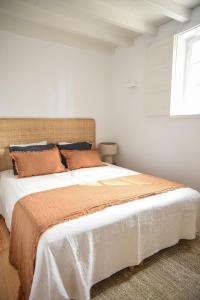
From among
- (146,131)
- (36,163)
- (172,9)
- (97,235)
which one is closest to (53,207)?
(97,235)

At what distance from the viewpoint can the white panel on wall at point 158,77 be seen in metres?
2.47

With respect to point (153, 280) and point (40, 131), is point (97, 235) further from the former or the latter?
point (40, 131)

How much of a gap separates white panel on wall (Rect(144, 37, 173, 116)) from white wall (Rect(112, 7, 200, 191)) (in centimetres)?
12

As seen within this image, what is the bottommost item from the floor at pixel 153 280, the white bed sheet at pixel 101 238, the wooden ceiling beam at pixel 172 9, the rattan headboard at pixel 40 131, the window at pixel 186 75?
the floor at pixel 153 280

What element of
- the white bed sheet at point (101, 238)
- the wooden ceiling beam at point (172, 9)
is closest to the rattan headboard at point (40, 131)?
the white bed sheet at point (101, 238)

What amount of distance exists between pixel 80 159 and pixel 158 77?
156 cm

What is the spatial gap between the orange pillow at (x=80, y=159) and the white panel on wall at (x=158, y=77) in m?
1.04

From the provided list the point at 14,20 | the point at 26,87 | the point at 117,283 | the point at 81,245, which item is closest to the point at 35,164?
the point at 26,87

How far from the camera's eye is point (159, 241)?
1.69 meters

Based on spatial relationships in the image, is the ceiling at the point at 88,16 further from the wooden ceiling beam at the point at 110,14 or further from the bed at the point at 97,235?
the bed at the point at 97,235

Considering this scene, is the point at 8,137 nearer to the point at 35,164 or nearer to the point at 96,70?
the point at 35,164

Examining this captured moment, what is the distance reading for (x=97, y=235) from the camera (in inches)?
51.8

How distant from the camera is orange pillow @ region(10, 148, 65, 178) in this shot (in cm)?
232

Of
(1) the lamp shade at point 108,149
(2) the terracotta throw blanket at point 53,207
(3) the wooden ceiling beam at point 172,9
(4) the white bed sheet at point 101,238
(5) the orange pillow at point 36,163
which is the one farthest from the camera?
(1) the lamp shade at point 108,149
